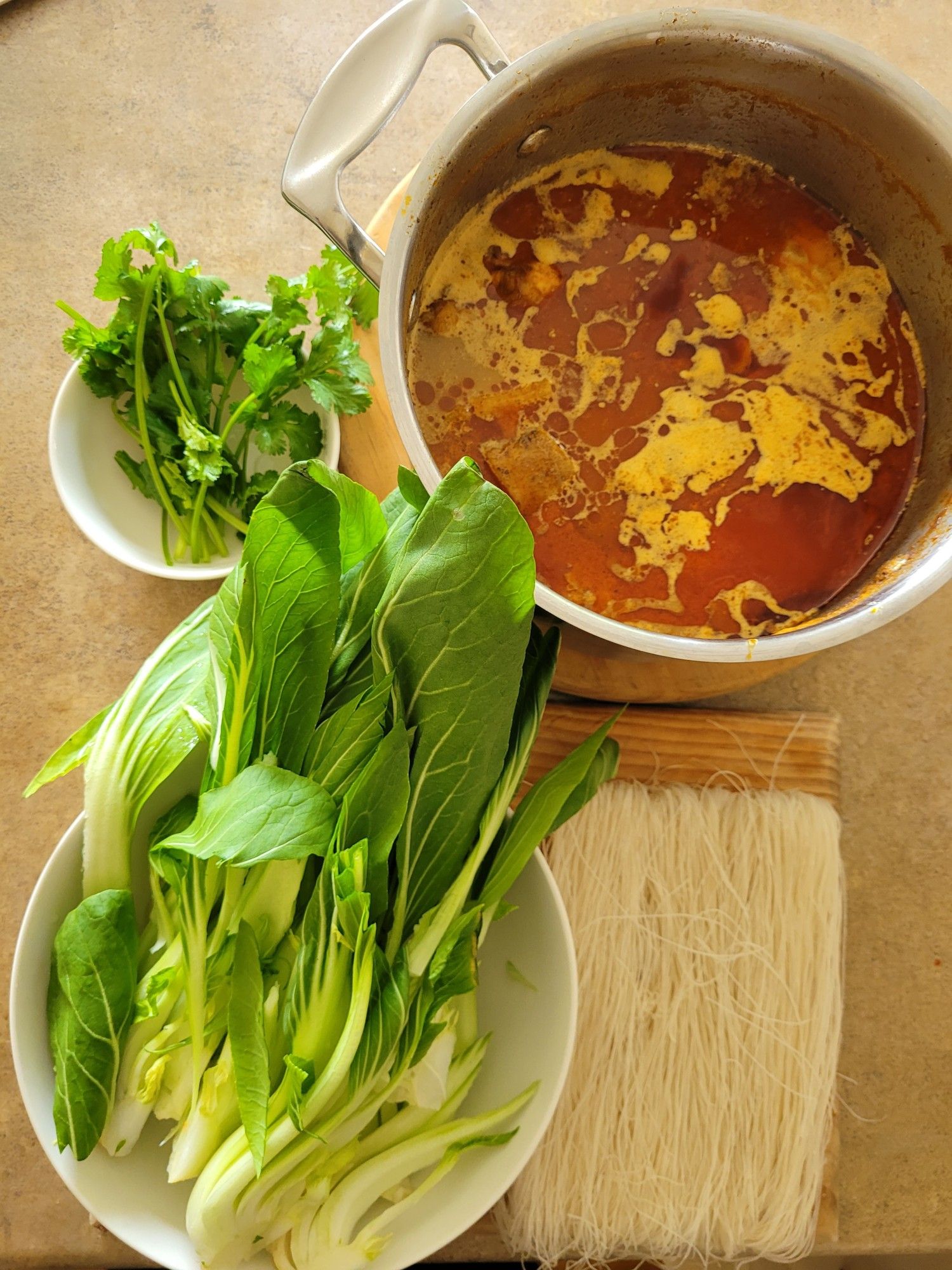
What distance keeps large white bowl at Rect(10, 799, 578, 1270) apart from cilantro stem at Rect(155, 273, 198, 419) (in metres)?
0.42

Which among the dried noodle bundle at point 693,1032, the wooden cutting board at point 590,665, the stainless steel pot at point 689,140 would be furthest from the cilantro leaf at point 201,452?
the dried noodle bundle at point 693,1032

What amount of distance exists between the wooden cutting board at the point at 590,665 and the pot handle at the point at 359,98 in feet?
0.57

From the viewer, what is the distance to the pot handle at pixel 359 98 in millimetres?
740

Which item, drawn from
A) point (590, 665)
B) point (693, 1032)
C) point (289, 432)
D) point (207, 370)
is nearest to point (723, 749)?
point (590, 665)

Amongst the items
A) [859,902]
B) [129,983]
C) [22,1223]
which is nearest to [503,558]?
[129,983]

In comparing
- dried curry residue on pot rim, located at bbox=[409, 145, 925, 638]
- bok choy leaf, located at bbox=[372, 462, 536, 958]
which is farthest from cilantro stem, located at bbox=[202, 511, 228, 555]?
bok choy leaf, located at bbox=[372, 462, 536, 958]

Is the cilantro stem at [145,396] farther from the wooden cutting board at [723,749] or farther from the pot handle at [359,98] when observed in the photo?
the wooden cutting board at [723,749]

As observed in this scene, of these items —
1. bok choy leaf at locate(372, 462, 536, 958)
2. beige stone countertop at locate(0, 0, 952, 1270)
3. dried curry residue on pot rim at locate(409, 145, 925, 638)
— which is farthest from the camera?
beige stone countertop at locate(0, 0, 952, 1270)

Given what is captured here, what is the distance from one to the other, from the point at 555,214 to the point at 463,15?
224mm

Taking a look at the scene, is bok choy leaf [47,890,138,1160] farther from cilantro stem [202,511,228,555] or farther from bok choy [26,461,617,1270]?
cilantro stem [202,511,228,555]

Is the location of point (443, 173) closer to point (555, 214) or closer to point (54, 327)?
point (555, 214)

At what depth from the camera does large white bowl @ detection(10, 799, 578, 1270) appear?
2.46ft

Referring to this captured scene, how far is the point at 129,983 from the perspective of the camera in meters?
0.75

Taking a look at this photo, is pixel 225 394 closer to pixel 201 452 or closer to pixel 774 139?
pixel 201 452
